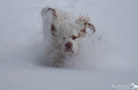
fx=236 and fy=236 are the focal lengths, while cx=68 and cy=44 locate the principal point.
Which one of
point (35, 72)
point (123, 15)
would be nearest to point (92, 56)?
point (35, 72)

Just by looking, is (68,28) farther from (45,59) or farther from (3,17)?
(3,17)

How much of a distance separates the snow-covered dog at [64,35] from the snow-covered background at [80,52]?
0.26 metres

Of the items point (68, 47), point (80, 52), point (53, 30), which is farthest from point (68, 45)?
point (80, 52)

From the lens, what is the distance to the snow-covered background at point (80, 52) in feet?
8.85

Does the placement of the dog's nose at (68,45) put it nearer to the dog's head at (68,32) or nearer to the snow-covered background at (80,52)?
the dog's head at (68,32)

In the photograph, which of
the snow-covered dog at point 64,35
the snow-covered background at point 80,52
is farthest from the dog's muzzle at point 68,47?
the snow-covered background at point 80,52

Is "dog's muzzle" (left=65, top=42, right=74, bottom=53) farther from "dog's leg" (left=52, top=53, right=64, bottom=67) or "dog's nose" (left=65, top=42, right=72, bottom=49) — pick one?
"dog's leg" (left=52, top=53, right=64, bottom=67)

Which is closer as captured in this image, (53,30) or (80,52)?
(53,30)

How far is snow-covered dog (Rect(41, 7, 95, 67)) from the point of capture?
12.7ft

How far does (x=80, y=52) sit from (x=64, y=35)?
59 cm

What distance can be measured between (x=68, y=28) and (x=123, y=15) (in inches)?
108

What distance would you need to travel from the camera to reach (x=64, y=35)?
152 inches

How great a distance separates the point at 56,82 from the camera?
2672mm

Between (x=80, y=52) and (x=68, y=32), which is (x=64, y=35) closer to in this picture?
(x=68, y=32)
